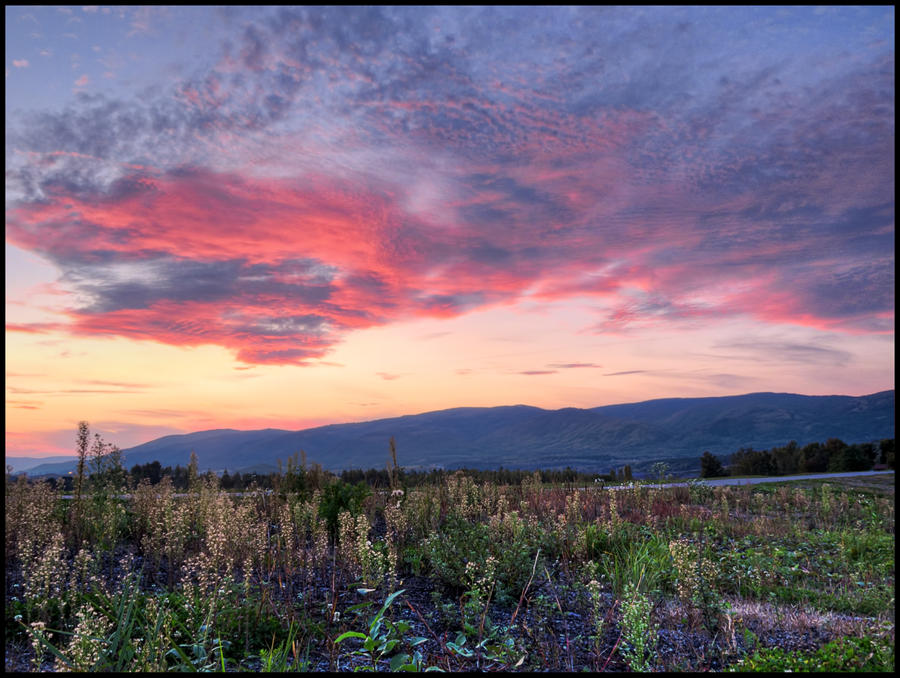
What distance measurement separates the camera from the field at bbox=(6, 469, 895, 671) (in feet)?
16.3

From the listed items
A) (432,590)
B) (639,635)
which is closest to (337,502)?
(432,590)

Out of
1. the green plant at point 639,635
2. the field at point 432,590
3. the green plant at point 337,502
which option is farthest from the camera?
the green plant at point 337,502

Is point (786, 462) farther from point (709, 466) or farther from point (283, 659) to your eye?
point (283, 659)

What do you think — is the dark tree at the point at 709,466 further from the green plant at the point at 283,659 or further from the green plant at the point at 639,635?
the green plant at the point at 283,659

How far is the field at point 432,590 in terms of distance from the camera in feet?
16.3

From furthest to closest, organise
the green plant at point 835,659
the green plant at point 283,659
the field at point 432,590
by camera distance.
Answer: the field at point 432,590 → the green plant at point 283,659 → the green plant at point 835,659

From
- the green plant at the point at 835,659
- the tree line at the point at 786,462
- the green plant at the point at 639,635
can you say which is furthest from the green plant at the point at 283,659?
the tree line at the point at 786,462

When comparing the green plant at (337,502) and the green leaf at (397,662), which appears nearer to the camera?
the green leaf at (397,662)

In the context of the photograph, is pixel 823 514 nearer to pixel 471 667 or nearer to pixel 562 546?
pixel 562 546

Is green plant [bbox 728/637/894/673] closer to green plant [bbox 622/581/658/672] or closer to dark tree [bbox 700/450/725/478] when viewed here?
green plant [bbox 622/581/658/672]

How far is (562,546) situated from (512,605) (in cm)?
239

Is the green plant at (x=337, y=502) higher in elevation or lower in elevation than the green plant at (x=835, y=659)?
higher

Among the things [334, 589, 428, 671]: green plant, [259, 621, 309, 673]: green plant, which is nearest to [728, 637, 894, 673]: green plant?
[334, 589, 428, 671]: green plant

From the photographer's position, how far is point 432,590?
751 cm
